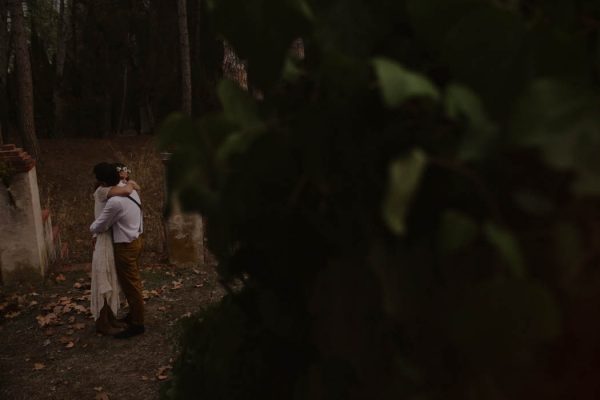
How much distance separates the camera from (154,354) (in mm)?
6066

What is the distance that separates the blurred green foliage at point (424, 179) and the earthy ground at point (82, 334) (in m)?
2.88

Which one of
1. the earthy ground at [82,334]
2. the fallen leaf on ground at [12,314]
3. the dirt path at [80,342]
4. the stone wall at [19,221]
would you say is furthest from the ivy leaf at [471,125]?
the stone wall at [19,221]

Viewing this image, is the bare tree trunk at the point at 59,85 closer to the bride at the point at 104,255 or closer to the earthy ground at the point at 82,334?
the earthy ground at the point at 82,334

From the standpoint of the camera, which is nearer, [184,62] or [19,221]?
[19,221]

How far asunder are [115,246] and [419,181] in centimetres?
574

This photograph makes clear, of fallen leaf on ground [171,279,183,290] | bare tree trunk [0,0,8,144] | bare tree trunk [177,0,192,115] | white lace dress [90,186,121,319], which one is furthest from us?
bare tree trunk [0,0,8,144]

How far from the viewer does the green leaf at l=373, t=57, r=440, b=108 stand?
568 millimetres

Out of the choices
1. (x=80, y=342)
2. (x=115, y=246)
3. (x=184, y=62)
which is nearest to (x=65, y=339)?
(x=80, y=342)

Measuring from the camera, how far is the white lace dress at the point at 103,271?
5947 mm

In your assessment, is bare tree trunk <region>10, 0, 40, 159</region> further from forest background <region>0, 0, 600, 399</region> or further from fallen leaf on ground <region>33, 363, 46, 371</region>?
forest background <region>0, 0, 600, 399</region>

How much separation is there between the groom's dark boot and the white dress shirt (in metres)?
1.06

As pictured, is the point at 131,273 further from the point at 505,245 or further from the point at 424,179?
the point at 505,245

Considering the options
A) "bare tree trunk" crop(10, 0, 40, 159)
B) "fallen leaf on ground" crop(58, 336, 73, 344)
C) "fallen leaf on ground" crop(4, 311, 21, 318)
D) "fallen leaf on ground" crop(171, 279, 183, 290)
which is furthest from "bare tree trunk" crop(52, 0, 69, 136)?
"fallen leaf on ground" crop(58, 336, 73, 344)

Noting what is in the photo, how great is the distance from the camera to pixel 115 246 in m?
6.02
